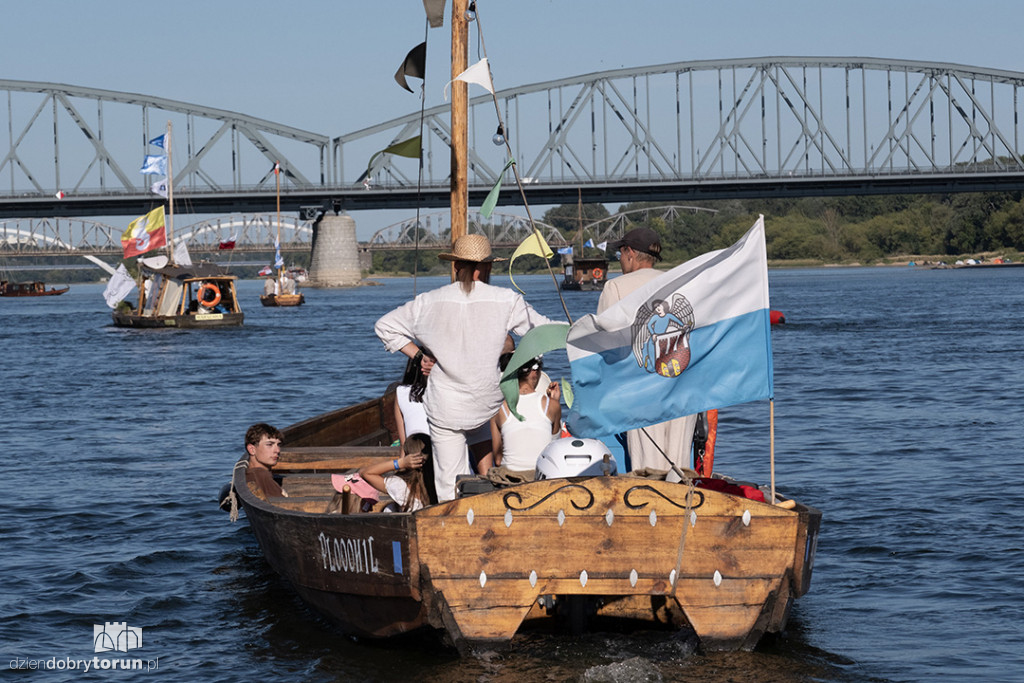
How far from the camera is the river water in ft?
24.9

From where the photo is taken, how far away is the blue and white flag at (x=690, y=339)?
268 inches

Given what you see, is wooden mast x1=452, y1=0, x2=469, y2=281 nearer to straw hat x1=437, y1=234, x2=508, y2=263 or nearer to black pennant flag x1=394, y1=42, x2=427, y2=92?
black pennant flag x1=394, y1=42, x2=427, y2=92

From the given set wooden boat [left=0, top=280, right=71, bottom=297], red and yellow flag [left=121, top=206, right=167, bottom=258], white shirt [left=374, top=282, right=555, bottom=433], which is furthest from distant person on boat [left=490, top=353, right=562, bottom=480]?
wooden boat [left=0, top=280, right=71, bottom=297]

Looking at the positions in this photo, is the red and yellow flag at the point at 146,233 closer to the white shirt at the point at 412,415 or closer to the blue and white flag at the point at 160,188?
the blue and white flag at the point at 160,188

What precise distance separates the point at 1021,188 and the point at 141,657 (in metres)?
98.2

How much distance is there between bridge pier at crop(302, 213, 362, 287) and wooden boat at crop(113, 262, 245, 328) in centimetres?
6086

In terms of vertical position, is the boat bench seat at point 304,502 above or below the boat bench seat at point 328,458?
below

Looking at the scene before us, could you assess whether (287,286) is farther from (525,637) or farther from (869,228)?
(869,228)

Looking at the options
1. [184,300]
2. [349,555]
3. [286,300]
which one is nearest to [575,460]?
[349,555]

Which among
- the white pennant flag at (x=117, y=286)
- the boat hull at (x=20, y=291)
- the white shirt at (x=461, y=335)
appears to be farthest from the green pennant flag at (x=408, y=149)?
the boat hull at (x=20, y=291)

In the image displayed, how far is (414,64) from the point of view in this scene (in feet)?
31.9

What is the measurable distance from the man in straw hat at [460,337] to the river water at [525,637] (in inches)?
53.3

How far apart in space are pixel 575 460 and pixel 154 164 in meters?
46.9

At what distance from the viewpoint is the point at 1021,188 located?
96562 millimetres
